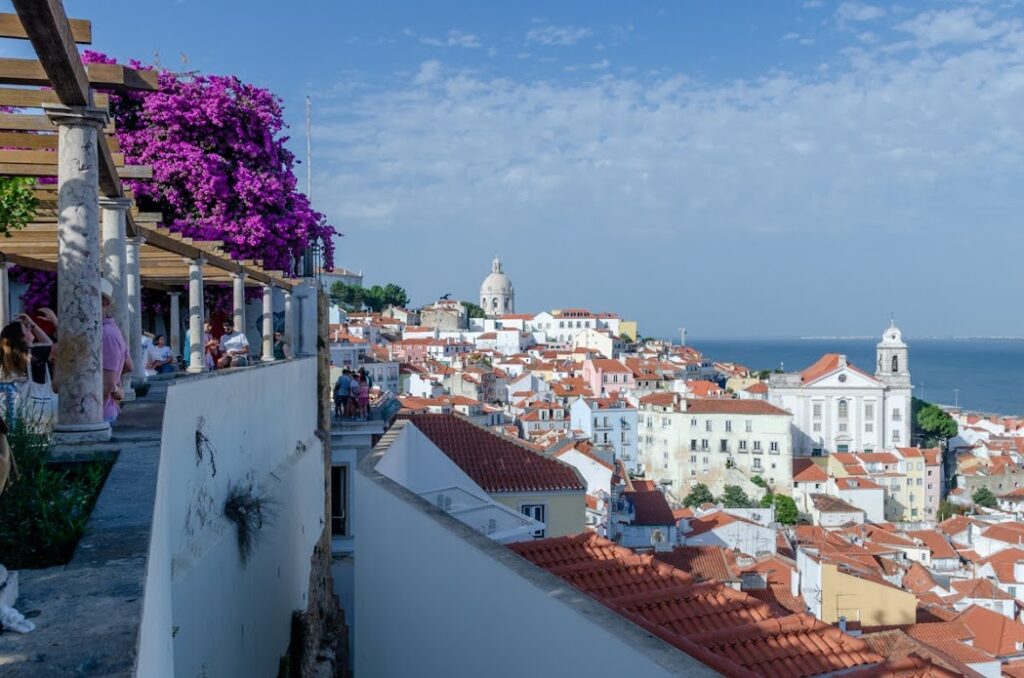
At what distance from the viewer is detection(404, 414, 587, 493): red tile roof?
43.6 feet

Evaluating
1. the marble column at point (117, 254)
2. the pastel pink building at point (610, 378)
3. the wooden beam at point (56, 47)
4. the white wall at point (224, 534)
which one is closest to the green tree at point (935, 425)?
the pastel pink building at point (610, 378)

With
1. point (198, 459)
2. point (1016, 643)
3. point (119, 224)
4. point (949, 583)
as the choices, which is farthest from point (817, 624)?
point (949, 583)

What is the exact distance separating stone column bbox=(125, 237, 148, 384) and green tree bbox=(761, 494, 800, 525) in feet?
175

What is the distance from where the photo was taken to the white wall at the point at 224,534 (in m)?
3.59

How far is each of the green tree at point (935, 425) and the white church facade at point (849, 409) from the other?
4614 millimetres

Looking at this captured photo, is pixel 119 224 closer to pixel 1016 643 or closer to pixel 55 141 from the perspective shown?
pixel 55 141

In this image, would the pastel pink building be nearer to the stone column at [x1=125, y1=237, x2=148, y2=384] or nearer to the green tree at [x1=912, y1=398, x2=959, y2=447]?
the green tree at [x1=912, y1=398, x2=959, y2=447]

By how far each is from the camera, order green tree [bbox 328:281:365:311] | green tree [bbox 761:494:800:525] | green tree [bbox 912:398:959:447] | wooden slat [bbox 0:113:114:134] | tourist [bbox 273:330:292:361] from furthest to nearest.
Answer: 1. green tree [bbox 328:281:365:311]
2. green tree [bbox 912:398:959:447]
3. green tree [bbox 761:494:800:525]
4. tourist [bbox 273:330:292:361]
5. wooden slat [bbox 0:113:114:134]

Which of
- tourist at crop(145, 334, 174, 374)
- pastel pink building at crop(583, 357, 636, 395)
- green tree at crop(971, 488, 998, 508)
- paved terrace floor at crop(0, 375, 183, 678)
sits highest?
tourist at crop(145, 334, 174, 374)

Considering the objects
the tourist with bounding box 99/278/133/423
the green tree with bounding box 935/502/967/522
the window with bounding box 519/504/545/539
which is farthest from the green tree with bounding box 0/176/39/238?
the green tree with bounding box 935/502/967/522

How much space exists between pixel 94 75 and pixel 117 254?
148cm

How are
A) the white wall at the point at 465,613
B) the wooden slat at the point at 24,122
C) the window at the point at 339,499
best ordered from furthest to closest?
the window at the point at 339,499, the wooden slat at the point at 24,122, the white wall at the point at 465,613

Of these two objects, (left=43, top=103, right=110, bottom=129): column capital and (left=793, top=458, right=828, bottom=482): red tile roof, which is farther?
(left=793, top=458, right=828, bottom=482): red tile roof

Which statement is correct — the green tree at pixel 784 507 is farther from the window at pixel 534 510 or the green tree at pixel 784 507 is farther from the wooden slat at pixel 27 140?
the wooden slat at pixel 27 140
